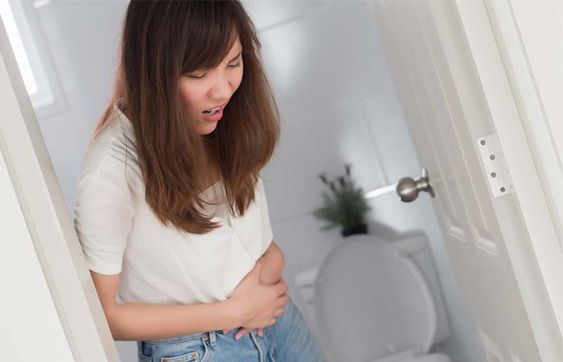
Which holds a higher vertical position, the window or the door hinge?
the window

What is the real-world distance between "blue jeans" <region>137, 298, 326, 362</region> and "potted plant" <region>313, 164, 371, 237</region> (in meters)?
1.44

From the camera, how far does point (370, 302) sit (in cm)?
333

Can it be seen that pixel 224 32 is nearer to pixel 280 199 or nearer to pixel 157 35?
pixel 157 35

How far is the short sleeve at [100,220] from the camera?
4.68ft

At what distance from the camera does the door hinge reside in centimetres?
140

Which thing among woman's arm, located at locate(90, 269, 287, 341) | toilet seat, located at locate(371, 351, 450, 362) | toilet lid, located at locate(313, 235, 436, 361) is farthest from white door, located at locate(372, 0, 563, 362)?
toilet lid, located at locate(313, 235, 436, 361)

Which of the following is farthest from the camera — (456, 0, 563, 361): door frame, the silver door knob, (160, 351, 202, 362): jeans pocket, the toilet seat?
the toilet seat

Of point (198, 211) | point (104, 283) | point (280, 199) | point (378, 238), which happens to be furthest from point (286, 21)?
point (104, 283)

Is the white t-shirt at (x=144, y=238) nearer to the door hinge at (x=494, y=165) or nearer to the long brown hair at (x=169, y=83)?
the long brown hair at (x=169, y=83)

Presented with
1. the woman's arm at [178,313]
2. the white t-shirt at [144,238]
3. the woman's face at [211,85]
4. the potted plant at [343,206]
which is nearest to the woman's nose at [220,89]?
the woman's face at [211,85]

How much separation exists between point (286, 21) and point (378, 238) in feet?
2.82

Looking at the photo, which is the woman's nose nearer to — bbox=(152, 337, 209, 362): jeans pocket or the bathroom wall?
bbox=(152, 337, 209, 362): jeans pocket

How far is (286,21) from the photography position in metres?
3.27

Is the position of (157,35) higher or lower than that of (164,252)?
higher
